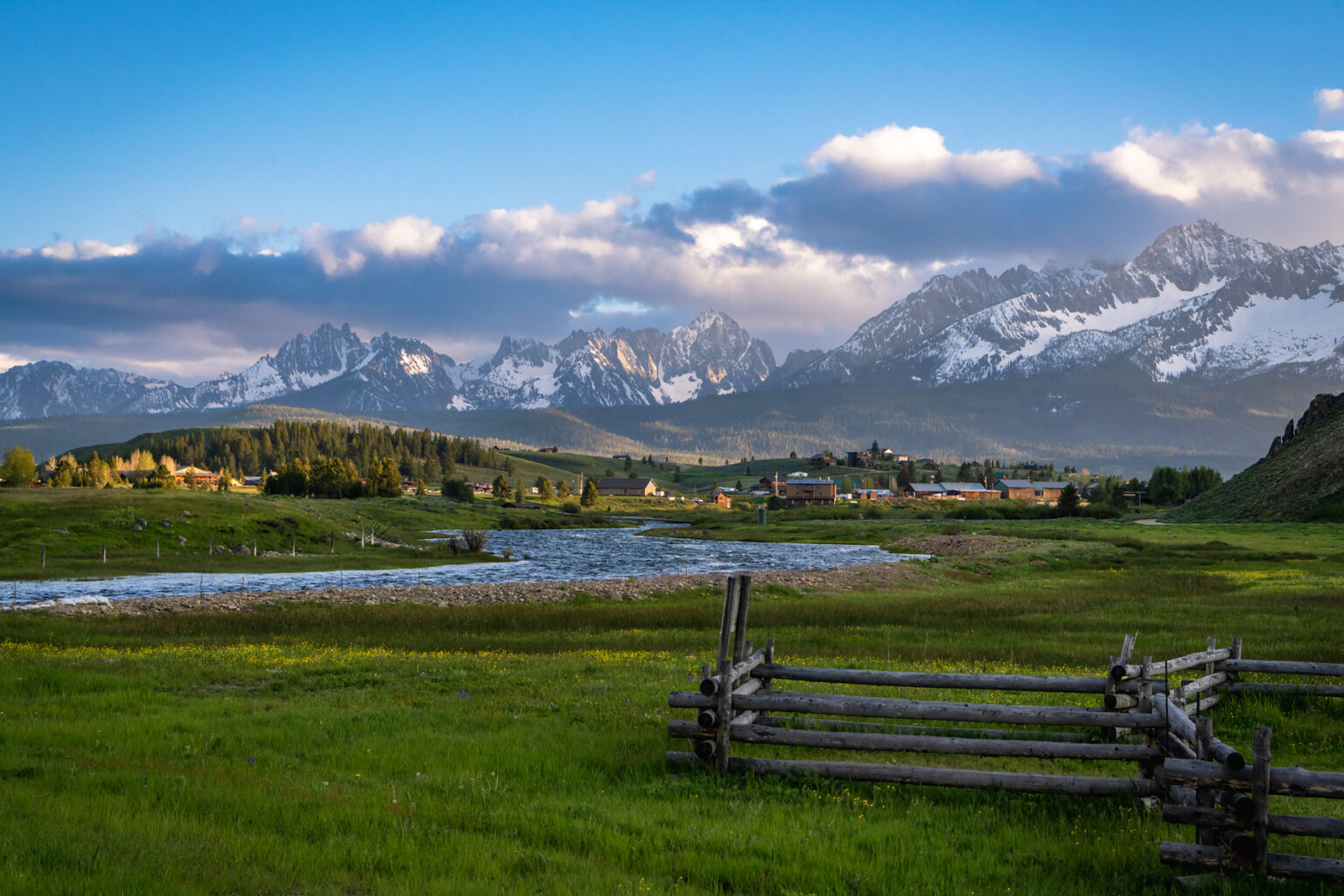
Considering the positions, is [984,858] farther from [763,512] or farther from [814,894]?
[763,512]

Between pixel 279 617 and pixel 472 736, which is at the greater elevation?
A: pixel 472 736

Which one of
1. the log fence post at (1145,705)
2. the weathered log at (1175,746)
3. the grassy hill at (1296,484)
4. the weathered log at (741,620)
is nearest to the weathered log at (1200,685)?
the log fence post at (1145,705)

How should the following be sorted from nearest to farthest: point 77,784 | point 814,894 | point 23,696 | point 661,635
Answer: point 814,894 → point 77,784 → point 23,696 → point 661,635

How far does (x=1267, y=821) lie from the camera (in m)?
9.96

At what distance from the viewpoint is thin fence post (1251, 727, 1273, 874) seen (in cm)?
983

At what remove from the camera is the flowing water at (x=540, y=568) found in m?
56.7

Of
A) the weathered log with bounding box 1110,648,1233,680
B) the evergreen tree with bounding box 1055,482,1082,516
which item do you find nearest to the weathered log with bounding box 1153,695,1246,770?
the weathered log with bounding box 1110,648,1233,680

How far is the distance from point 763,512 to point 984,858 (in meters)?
173

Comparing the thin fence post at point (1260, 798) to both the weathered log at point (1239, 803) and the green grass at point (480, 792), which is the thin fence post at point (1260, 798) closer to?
the weathered log at point (1239, 803)

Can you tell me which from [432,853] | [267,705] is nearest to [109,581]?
[267,705]

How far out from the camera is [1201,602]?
4784 cm

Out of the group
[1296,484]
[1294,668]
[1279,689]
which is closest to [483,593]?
[1279,689]

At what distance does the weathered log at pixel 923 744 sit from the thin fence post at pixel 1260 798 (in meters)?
2.54

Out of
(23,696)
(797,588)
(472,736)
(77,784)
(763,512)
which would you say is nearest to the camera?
(77,784)
